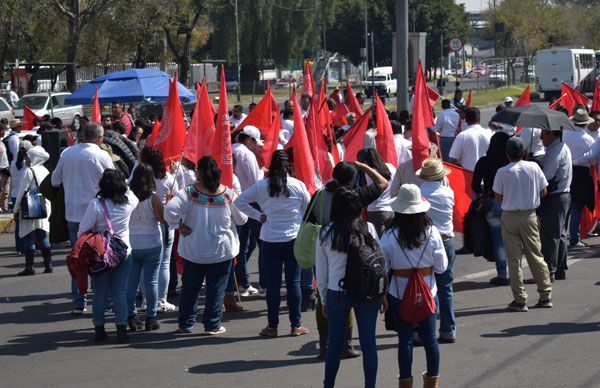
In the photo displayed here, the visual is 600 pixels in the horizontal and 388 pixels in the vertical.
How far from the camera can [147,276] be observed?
9.56 meters

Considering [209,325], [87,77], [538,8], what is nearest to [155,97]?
[209,325]

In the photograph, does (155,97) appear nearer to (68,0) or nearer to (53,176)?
(53,176)

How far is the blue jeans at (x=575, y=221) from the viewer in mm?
13641

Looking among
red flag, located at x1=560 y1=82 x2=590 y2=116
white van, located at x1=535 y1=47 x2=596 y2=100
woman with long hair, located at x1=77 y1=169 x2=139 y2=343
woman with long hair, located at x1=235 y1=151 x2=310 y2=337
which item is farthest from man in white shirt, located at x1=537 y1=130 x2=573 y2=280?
white van, located at x1=535 y1=47 x2=596 y2=100

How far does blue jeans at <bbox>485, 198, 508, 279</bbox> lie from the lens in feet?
36.9

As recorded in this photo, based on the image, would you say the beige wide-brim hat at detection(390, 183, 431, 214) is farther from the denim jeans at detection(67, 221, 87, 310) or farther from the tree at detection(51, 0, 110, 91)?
the tree at detection(51, 0, 110, 91)

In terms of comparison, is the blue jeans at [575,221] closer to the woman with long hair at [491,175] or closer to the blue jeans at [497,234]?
the blue jeans at [497,234]

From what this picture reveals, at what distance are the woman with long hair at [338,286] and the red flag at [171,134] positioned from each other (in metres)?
4.04

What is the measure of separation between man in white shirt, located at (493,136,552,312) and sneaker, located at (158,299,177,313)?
10.9 feet

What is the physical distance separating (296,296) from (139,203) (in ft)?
5.49

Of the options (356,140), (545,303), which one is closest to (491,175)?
(356,140)

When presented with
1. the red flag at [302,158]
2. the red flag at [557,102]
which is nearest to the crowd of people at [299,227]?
the red flag at [302,158]

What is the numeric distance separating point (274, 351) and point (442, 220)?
1.77 metres

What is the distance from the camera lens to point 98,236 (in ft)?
29.5
